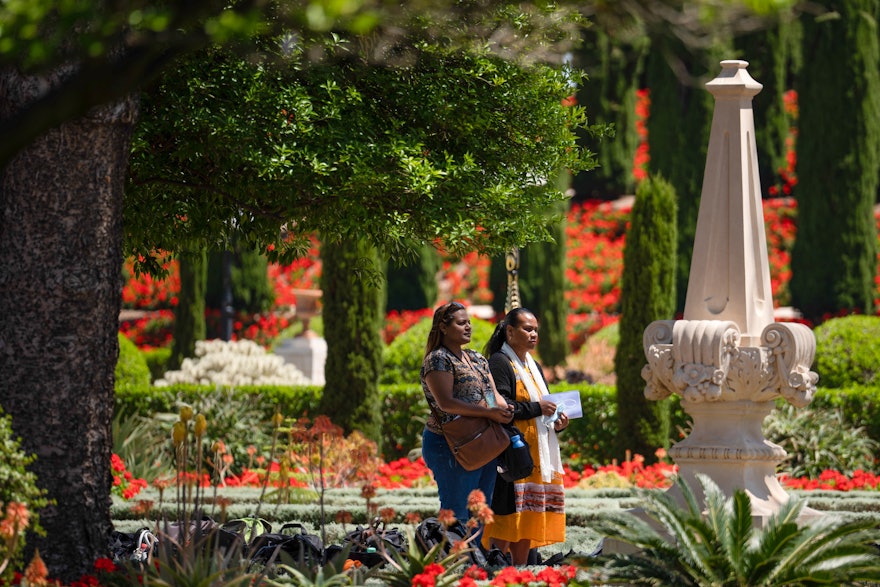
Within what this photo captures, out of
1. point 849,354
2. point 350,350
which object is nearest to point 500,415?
point 350,350

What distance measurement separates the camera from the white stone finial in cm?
795

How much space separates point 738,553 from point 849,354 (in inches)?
405

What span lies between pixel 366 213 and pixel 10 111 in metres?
1.80

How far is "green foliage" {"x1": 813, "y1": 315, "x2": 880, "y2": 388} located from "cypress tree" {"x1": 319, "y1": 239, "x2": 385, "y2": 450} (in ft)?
16.9

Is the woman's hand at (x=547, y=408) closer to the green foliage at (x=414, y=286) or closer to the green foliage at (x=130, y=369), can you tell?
the green foliage at (x=130, y=369)

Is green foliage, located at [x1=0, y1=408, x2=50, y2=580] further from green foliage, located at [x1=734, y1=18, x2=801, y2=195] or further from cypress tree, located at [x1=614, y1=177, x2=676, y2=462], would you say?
green foliage, located at [x1=734, y1=18, x2=801, y2=195]

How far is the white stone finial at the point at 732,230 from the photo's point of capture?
795cm

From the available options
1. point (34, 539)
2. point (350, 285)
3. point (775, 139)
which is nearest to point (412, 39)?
point (34, 539)

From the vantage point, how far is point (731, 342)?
7.79 m

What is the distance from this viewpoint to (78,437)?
593 centimetres

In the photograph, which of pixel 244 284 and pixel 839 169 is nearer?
pixel 839 169

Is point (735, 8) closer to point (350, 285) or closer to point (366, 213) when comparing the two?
point (366, 213)

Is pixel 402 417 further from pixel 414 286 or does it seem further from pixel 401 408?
pixel 414 286

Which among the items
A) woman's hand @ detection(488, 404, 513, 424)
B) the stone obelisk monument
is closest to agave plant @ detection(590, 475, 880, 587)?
woman's hand @ detection(488, 404, 513, 424)
